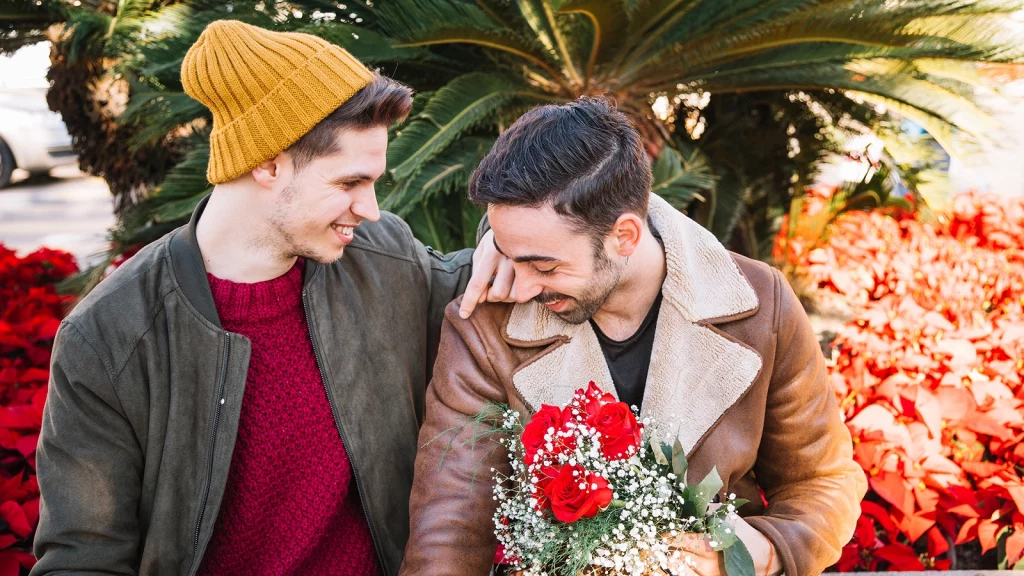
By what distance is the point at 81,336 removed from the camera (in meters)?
1.95

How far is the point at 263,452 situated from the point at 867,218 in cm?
528

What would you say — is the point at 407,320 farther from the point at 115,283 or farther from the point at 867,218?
the point at 867,218

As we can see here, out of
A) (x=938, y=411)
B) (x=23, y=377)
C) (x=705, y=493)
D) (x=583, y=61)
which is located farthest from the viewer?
(x=583, y=61)

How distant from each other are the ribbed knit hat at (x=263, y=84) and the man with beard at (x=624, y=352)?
448 millimetres

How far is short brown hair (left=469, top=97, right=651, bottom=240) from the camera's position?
6.69 feet

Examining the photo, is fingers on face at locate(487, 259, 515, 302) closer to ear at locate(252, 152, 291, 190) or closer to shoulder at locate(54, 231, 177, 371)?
ear at locate(252, 152, 291, 190)

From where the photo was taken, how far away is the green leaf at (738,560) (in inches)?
73.7

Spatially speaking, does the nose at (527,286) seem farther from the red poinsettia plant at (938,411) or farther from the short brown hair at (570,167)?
the red poinsettia plant at (938,411)

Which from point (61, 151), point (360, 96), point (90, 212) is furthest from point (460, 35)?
point (61, 151)

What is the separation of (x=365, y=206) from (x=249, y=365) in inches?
20.6

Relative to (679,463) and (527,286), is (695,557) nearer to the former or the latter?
(679,463)

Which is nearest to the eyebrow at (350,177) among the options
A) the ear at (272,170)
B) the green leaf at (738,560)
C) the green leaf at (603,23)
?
the ear at (272,170)

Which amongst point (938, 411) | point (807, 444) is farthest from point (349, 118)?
point (938, 411)

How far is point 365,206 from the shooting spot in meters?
2.17
